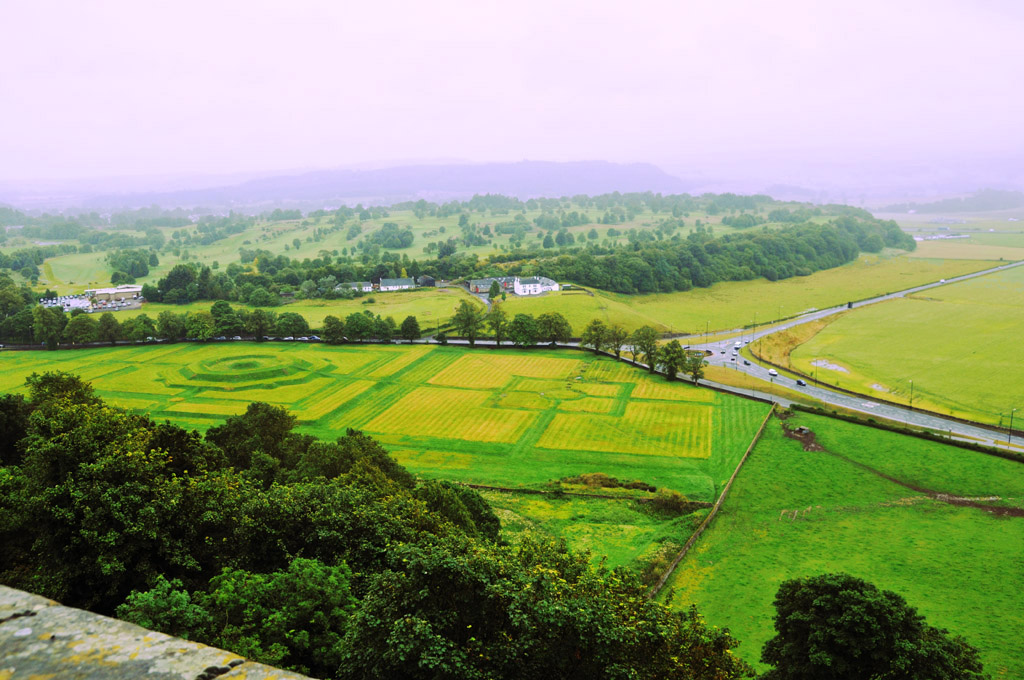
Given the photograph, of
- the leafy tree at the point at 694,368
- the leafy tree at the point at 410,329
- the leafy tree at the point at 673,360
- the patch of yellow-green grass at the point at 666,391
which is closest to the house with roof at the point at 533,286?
the leafy tree at the point at 410,329

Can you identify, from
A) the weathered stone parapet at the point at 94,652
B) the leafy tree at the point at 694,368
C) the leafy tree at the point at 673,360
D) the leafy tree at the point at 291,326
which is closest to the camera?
the weathered stone parapet at the point at 94,652

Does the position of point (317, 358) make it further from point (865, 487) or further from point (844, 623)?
point (844, 623)

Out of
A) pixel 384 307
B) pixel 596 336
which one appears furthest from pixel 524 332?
pixel 384 307

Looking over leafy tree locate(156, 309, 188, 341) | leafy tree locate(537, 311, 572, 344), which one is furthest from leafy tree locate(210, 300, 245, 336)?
leafy tree locate(537, 311, 572, 344)

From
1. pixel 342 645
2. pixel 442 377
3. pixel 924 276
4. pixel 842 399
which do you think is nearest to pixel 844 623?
pixel 342 645

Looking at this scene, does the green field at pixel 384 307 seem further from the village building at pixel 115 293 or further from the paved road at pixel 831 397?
the paved road at pixel 831 397

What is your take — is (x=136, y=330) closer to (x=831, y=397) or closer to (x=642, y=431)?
(x=642, y=431)
